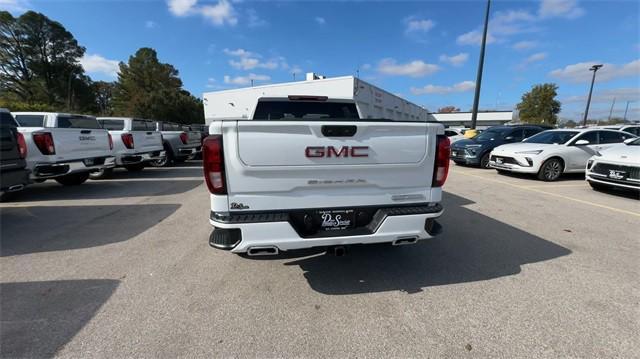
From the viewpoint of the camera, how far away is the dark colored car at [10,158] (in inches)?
185

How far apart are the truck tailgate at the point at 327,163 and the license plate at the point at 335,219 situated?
0.07m

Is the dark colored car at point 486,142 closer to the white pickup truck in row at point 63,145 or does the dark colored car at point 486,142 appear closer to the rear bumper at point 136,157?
the rear bumper at point 136,157

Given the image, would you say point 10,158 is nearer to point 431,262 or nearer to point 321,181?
point 321,181

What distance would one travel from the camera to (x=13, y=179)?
15.9ft

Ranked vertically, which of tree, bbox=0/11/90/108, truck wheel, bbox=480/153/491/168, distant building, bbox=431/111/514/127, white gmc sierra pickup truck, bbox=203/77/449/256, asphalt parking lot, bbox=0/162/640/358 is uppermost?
tree, bbox=0/11/90/108

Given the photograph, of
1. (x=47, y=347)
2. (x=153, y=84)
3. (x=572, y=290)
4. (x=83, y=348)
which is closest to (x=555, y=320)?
(x=572, y=290)

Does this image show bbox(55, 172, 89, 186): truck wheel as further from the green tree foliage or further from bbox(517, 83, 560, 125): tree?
bbox(517, 83, 560, 125): tree

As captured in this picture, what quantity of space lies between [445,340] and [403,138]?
1.63 metres

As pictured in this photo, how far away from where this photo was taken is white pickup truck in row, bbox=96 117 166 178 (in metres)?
9.20

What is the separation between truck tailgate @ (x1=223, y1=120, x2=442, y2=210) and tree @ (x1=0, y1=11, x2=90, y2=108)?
5583 cm

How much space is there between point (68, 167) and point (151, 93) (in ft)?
142

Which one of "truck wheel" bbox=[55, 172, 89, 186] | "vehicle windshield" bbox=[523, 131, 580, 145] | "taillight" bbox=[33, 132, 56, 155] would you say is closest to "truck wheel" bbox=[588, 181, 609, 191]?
"vehicle windshield" bbox=[523, 131, 580, 145]

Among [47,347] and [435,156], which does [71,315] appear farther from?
[435,156]

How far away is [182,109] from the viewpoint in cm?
4634
